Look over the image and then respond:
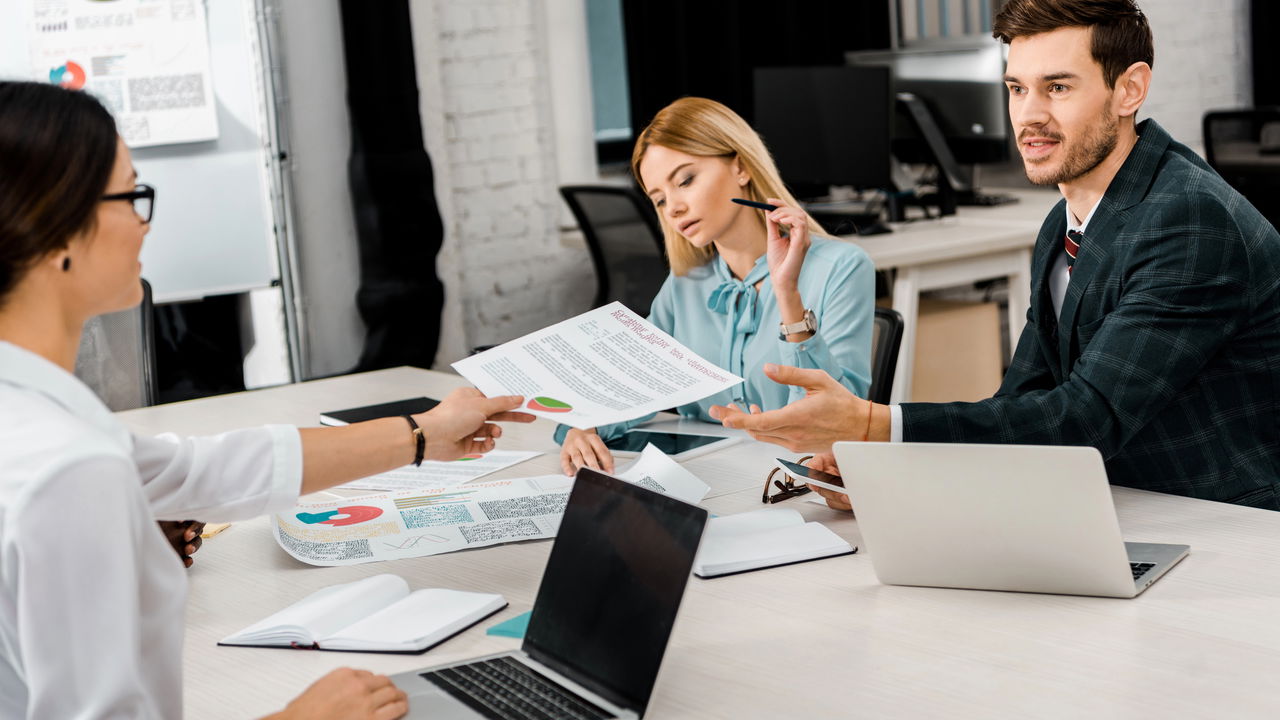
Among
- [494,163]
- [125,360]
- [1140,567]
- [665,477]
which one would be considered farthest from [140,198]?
[494,163]

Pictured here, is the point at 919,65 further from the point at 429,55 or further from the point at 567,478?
the point at 567,478

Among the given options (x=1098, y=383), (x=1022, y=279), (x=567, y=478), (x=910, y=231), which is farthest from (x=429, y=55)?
(x=1098, y=383)

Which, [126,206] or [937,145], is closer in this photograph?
[126,206]

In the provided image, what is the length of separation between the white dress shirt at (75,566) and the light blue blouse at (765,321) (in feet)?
3.71

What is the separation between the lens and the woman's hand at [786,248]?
6.54ft

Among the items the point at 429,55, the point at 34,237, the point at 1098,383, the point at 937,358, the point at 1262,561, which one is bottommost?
the point at 937,358

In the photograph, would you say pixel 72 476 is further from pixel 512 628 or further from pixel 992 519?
pixel 992 519

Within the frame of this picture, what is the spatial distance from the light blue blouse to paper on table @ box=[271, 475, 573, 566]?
336mm

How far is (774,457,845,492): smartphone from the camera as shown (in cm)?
146

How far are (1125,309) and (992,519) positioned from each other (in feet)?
1.38

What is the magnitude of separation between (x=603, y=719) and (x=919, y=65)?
3708 millimetres

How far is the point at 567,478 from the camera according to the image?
1.79 metres

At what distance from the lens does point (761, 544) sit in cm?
143

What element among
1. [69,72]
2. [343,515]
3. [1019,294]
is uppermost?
[69,72]
